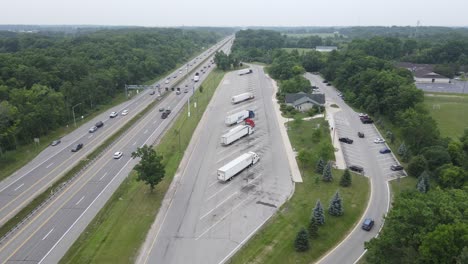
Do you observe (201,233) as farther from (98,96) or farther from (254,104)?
(98,96)

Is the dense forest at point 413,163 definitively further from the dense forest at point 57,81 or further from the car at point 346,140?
Result: the dense forest at point 57,81

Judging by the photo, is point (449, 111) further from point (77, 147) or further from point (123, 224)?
point (77, 147)

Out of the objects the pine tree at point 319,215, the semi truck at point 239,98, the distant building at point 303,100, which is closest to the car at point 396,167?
the pine tree at point 319,215

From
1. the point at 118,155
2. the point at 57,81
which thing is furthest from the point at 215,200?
the point at 57,81

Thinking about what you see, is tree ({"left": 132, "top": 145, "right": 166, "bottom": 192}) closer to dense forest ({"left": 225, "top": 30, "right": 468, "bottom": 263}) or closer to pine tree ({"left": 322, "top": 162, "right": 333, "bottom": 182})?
pine tree ({"left": 322, "top": 162, "right": 333, "bottom": 182})

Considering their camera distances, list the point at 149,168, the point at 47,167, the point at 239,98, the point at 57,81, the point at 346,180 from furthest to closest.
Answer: the point at 239,98 → the point at 57,81 → the point at 47,167 → the point at 346,180 → the point at 149,168

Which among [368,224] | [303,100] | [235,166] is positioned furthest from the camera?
[303,100]
